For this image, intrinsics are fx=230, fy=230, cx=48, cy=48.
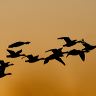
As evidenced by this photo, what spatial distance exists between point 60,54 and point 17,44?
1965 mm

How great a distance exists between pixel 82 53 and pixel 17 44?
3.15 m

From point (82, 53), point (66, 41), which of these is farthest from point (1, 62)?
point (82, 53)

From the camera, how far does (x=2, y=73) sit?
10.1 meters

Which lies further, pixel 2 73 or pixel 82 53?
pixel 82 53

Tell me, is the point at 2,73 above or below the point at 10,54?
below

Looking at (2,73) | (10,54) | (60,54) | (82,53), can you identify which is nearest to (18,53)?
(10,54)

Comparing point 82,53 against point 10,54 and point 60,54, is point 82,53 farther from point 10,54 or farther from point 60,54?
point 10,54

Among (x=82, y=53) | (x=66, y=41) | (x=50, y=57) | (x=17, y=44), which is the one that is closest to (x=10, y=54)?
(x=17, y=44)

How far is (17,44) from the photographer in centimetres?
985

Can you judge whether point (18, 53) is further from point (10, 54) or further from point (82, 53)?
point (82, 53)

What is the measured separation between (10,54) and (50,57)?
1905 millimetres

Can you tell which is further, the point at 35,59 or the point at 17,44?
the point at 35,59

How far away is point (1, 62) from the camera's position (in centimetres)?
1027

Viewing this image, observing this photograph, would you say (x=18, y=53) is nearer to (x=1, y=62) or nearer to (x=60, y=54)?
→ (x=1, y=62)
